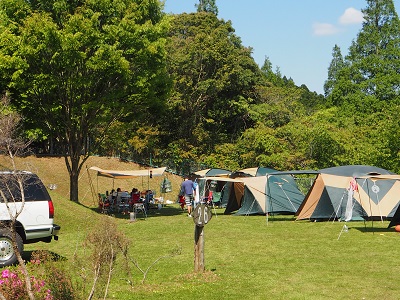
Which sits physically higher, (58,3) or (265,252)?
(58,3)

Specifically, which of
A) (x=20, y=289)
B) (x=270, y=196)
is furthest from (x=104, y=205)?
(x=20, y=289)

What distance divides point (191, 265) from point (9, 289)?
5.23 meters

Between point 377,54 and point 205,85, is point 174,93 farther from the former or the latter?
point 377,54

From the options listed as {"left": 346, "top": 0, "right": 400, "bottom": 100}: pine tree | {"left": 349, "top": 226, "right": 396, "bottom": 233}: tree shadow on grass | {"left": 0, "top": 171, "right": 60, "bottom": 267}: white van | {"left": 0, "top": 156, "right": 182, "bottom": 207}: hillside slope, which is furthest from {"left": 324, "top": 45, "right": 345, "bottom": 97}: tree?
{"left": 0, "top": 171, "right": 60, "bottom": 267}: white van

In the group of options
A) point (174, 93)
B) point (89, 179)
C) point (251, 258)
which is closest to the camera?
point (251, 258)

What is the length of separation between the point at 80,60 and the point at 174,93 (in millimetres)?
17654

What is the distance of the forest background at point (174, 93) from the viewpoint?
2203cm

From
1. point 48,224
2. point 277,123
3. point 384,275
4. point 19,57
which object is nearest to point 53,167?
point 19,57

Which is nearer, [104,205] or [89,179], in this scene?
[104,205]

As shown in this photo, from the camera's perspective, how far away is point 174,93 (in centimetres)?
3919

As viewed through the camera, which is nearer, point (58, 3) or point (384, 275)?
point (384, 275)

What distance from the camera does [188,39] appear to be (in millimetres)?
41438

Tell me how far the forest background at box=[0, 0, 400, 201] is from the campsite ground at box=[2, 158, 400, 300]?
5152 millimetres

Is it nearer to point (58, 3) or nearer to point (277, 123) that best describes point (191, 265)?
point (58, 3)
